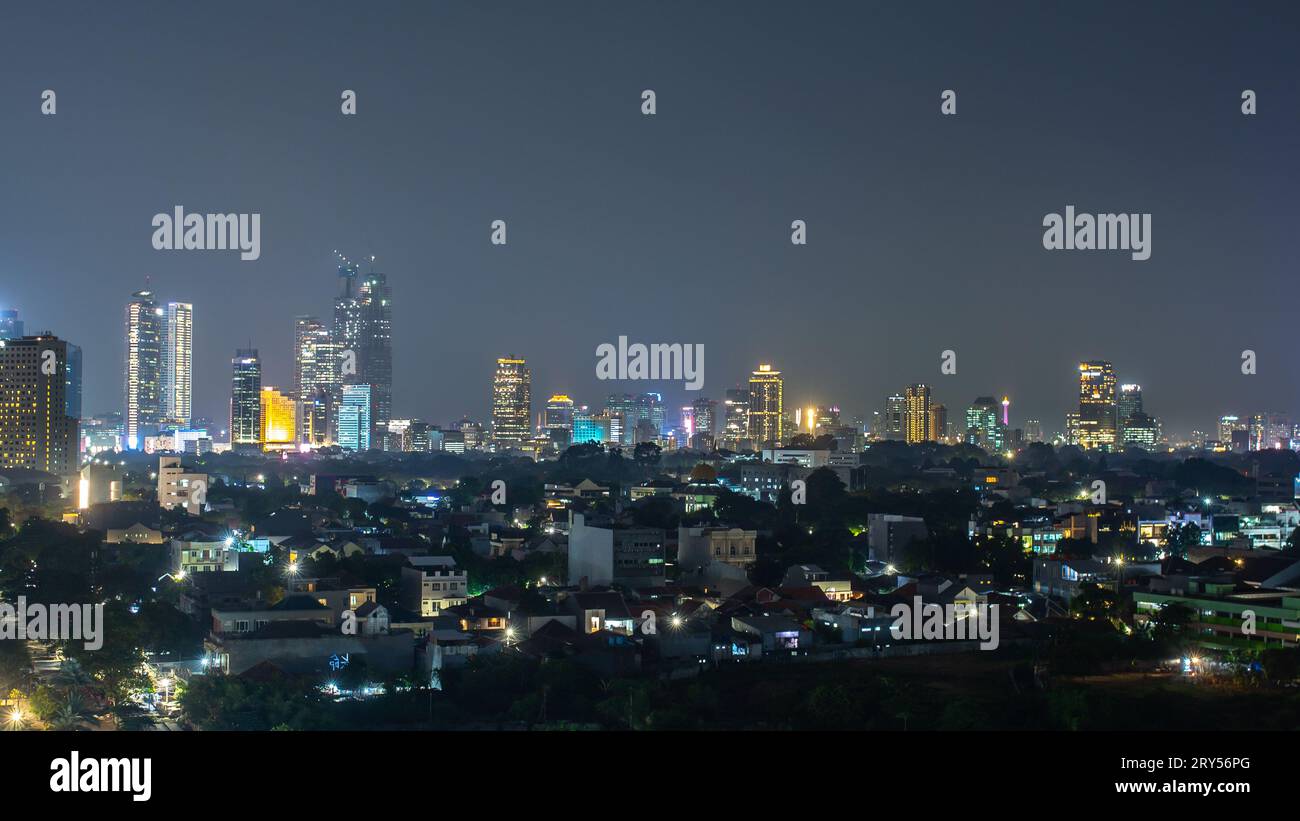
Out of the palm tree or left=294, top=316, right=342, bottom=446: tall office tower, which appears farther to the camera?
Answer: left=294, top=316, right=342, bottom=446: tall office tower

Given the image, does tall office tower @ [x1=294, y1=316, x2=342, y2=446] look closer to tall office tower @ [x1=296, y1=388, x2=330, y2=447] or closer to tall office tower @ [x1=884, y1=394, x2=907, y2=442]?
tall office tower @ [x1=296, y1=388, x2=330, y2=447]

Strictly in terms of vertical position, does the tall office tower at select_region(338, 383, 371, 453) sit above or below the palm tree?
above

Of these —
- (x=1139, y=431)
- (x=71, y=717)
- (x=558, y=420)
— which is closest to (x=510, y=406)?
(x=558, y=420)

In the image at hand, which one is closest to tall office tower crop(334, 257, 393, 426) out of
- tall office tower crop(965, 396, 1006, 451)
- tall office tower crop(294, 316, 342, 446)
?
tall office tower crop(294, 316, 342, 446)

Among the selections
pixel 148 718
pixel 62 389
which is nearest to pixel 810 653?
pixel 148 718

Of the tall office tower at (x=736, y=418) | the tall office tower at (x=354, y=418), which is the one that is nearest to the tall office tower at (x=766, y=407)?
the tall office tower at (x=736, y=418)

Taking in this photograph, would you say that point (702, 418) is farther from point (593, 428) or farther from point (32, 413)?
point (32, 413)
